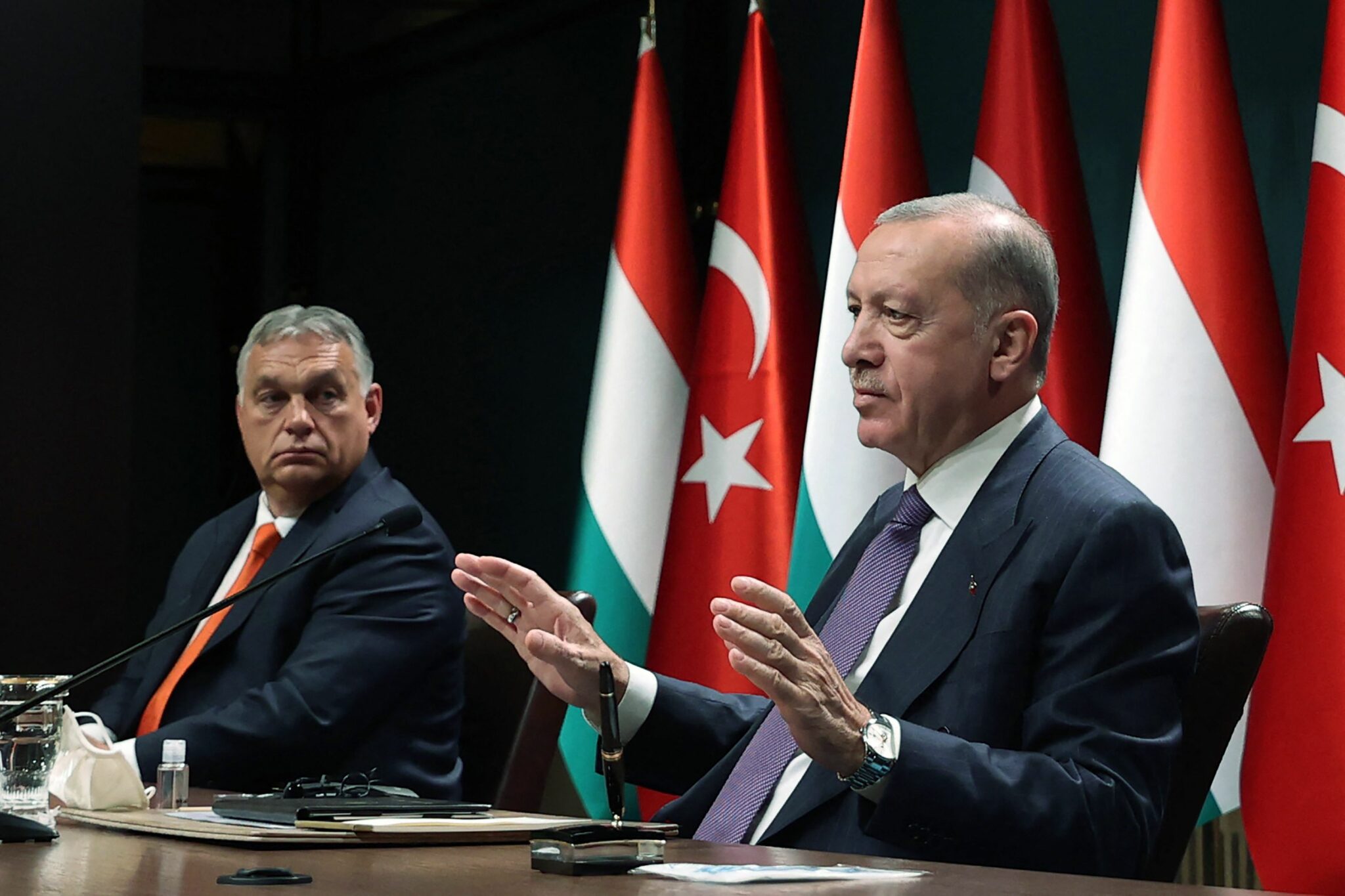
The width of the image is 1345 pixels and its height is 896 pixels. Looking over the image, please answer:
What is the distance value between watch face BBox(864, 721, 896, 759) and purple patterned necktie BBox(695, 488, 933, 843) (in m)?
0.26

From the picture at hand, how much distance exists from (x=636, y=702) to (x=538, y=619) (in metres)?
0.22

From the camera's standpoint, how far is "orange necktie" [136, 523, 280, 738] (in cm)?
291

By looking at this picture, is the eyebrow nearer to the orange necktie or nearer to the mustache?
the orange necktie

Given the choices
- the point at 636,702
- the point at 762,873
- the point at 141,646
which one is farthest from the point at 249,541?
the point at 762,873

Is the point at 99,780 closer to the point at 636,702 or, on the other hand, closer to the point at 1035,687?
the point at 636,702

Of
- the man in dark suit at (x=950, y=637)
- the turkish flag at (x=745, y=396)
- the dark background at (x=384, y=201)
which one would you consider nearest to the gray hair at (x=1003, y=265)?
the man in dark suit at (x=950, y=637)

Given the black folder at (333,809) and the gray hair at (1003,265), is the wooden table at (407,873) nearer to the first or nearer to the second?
the black folder at (333,809)

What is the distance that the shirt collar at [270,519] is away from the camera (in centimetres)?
314

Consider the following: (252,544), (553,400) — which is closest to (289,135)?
(553,400)

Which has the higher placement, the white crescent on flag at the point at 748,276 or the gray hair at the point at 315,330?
the white crescent on flag at the point at 748,276

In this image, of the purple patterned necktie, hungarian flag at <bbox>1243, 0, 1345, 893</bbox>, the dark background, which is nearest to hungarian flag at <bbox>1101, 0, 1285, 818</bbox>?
hungarian flag at <bbox>1243, 0, 1345, 893</bbox>

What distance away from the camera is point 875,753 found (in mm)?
1621

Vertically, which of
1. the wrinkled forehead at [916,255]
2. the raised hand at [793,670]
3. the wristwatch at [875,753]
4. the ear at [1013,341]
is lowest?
the wristwatch at [875,753]

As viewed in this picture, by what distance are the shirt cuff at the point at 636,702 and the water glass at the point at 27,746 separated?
617mm
